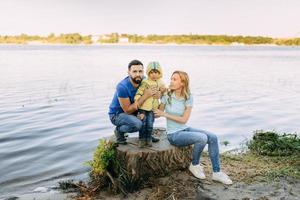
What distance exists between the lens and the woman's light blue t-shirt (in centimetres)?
744

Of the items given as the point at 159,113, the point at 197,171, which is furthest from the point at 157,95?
the point at 197,171

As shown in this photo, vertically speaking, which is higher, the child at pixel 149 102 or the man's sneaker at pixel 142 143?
the child at pixel 149 102

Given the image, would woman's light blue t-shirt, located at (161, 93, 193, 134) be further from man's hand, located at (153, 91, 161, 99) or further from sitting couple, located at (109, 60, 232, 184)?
man's hand, located at (153, 91, 161, 99)

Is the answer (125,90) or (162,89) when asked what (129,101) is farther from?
(162,89)

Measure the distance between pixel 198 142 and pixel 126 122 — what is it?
1.36 meters

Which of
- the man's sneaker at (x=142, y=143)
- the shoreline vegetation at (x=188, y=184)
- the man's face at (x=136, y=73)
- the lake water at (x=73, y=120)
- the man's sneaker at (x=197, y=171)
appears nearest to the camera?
the shoreline vegetation at (x=188, y=184)

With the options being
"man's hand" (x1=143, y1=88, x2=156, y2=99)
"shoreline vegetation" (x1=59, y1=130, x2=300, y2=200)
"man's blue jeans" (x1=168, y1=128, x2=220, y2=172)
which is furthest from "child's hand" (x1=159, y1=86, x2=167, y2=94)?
"shoreline vegetation" (x1=59, y1=130, x2=300, y2=200)

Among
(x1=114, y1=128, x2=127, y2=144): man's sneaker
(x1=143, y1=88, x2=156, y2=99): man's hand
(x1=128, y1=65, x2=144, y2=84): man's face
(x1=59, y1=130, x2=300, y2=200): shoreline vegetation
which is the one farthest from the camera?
(x1=114, y1=128, x2=127, y2=144): man's sneaker

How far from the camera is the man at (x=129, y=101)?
7242 millimetres

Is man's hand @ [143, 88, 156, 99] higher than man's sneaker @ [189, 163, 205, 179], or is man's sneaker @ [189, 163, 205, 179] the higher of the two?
man's hand @ [143, 88, 156, 99]

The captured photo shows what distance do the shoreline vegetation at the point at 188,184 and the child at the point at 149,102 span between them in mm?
635

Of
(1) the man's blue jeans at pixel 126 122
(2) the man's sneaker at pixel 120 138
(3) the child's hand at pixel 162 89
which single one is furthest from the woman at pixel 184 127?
(2) the man's sneaker at pixel 120 138

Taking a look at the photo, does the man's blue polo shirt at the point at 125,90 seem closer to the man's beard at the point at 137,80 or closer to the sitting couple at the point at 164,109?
the sitting couple at the point at 164,109

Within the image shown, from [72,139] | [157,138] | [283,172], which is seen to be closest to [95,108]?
[72,139]
